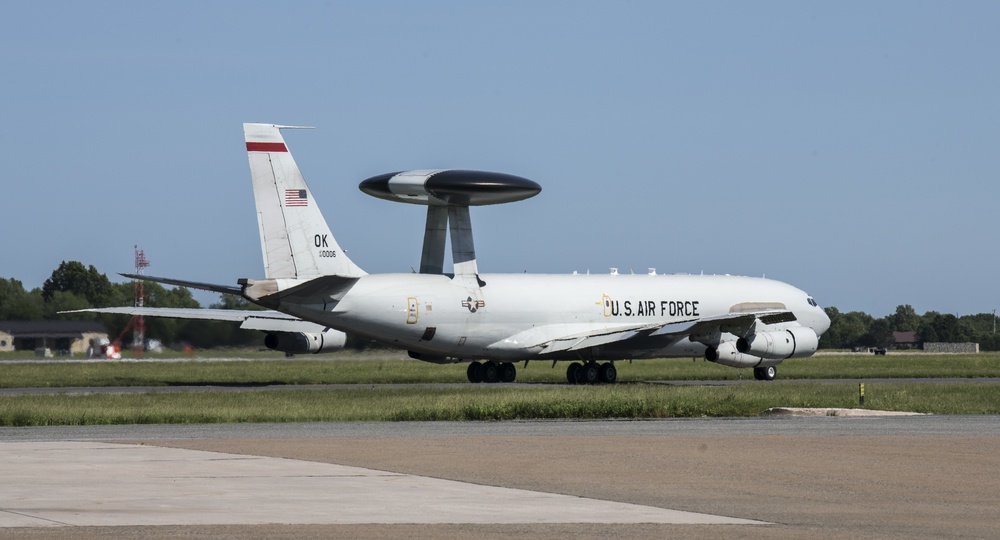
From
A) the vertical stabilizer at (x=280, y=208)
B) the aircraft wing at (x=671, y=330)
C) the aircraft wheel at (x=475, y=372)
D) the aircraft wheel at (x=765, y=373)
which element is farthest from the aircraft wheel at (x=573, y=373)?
the vertical stabilizer at (x=280, y=208)

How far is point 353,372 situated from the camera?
190 ft

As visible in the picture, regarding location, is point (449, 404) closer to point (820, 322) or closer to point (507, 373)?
point (507, 373)

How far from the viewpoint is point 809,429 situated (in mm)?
27062

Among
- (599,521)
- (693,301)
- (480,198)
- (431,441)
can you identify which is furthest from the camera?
(693,301)

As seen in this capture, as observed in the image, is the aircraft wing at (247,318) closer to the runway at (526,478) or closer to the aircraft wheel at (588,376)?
the aircraft wheel at (588,376)

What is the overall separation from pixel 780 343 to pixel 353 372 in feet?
60.1

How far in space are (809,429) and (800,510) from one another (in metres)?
11.9

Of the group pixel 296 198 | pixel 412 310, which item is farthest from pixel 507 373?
pixel 296 198

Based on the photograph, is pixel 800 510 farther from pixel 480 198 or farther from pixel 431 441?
pixel 480 198

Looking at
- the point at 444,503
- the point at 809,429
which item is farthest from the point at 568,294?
the point at 444,503

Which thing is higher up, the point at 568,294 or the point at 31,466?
the point at 568,294

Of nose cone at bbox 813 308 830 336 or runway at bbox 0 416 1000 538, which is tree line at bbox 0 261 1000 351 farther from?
runway at bbox 0 416 1000 538

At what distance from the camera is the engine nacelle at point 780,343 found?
48.2m

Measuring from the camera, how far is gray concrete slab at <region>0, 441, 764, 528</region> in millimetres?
14508
